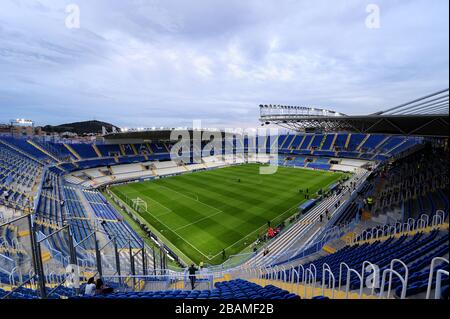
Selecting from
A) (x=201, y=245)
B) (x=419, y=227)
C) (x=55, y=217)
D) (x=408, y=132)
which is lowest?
(x=201, y=245)

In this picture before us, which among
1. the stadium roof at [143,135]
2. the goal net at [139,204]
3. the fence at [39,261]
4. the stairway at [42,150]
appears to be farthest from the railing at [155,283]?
the stadium roof at [143,135]

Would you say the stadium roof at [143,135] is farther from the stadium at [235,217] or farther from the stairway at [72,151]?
the stairway at [72,151]

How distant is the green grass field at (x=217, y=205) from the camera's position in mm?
16547

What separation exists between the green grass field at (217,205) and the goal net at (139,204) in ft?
1.82

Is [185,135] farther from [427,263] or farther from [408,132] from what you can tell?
[427,263]

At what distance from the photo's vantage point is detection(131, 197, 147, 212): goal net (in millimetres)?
22795

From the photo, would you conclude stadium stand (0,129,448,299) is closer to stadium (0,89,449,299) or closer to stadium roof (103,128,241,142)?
stadium (0,89,449,299)

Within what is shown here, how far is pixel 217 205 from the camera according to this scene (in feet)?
77.9

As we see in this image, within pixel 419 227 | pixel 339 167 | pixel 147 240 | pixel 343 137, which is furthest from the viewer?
pixel 343 137

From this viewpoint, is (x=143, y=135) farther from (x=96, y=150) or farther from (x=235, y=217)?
(x=235, y=217)

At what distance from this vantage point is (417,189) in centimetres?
1102

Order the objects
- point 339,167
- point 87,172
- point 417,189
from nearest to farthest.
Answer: point 417,189, point 87,172, point 339,167
